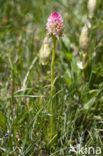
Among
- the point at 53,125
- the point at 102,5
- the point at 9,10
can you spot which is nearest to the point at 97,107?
the point at 53,125

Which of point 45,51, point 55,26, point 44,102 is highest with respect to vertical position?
point 55,26

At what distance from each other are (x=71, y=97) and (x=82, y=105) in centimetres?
13

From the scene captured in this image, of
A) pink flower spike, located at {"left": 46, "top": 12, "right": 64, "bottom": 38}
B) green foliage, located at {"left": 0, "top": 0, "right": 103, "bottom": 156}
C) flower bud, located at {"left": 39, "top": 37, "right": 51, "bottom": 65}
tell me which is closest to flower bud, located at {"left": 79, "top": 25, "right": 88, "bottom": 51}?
green foliage, located at {"left": 0, "top": 0, "right": 103, "bottom": 156}

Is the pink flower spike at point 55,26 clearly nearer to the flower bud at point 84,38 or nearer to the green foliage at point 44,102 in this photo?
the green foliage at point 44,102

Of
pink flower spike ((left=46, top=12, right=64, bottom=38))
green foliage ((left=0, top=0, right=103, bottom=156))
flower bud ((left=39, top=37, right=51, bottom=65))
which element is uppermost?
pink flower spike ((left=46, top=12, right=64, bottom=38))

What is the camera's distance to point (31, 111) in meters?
1.60

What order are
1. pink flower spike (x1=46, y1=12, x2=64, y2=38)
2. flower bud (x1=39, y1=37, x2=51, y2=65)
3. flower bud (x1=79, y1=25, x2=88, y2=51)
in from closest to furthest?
pink flower spike (x1=46, y1=12, x2=64, y2=38)
flower bud (x1=39, y1=37, x2=51, y2=65)
flower bud (x1=79, y1=25, x2=88, y2=51)

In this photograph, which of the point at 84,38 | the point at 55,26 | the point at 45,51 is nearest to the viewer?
the point at 55,26

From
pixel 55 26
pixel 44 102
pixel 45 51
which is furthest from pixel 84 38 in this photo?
pixel 44 102

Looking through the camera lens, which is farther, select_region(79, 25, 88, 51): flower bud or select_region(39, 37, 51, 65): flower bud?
select_region(79, 25, 88, 51): flower bud

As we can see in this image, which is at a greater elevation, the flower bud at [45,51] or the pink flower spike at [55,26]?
the pink flower spike at [55,26]

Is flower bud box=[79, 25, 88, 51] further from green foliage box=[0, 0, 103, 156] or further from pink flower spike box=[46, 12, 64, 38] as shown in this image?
pink flower spike box=[46, 12, 64, 38]

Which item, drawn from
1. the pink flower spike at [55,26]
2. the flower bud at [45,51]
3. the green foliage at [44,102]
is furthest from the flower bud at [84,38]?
the pink flower spike at [55,26]

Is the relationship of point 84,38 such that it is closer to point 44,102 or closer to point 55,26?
point 55,26
